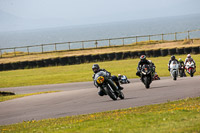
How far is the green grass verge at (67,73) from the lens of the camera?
2958 cm

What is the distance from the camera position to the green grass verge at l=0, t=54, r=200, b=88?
29578 millimetres

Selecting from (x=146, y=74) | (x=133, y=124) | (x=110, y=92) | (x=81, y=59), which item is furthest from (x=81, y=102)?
(x=81, y=59)

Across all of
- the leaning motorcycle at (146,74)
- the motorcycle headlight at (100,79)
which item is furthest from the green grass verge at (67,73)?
the motorcycle headlight at (100,79)

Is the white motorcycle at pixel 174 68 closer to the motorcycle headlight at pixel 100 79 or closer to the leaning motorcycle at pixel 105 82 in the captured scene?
the leaning motorcycle at pixel 105 82

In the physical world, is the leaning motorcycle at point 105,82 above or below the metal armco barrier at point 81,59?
below

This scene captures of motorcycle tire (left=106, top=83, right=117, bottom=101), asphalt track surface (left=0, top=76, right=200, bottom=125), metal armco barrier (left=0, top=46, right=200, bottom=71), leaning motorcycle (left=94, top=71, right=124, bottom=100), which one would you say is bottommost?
asphalt track surface (left=0, top=76, right=200, bottom=125)

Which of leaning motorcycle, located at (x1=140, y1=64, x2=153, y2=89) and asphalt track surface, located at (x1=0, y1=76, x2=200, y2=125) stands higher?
leaning motorcycle, located at (x1=140, y1=64, x2=153, y2=89)

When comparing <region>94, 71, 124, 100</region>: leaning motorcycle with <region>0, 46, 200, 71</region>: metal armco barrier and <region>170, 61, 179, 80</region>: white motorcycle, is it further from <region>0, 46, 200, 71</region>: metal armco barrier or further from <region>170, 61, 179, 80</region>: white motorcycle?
<region>0, 46, 200, 71</region>: metal armco barrier

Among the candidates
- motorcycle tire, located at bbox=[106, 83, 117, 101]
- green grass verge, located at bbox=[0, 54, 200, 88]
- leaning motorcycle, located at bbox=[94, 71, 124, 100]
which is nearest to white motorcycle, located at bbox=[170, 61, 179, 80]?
green grass verge, located at bbox=[0, 54, 200, 88]

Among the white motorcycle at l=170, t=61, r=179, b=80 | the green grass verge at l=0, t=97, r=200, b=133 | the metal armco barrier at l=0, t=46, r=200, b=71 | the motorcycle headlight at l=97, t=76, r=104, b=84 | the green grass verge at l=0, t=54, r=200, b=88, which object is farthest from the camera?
the metal armco barrier at l=0, t=46, r=200, b=71

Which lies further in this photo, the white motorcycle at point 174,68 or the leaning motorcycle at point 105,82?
the white motorcycle at point 174,68

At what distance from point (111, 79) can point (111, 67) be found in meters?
20.2

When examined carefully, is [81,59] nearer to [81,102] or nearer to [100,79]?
[81,102]

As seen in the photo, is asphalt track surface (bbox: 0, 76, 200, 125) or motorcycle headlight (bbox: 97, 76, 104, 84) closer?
asphalt track surface (bbox: 0, 76, 200, 125)
